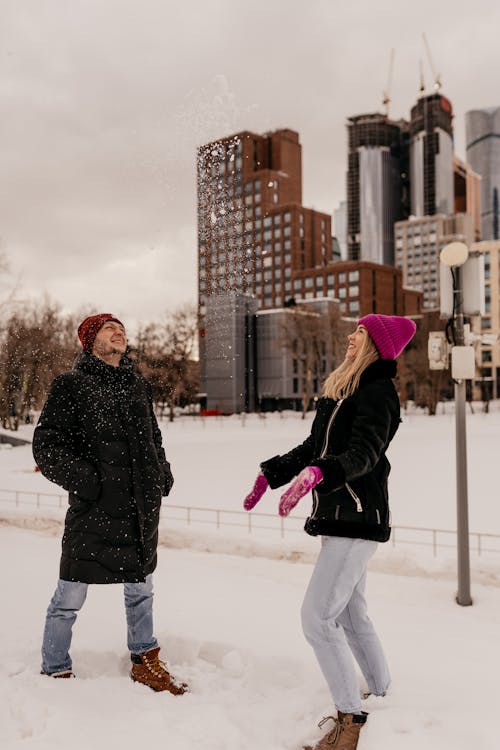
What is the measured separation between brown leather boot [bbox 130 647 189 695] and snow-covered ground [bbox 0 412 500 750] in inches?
2.6

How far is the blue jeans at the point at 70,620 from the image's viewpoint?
356 cm

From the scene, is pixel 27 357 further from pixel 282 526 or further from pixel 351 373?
pixel 351 373

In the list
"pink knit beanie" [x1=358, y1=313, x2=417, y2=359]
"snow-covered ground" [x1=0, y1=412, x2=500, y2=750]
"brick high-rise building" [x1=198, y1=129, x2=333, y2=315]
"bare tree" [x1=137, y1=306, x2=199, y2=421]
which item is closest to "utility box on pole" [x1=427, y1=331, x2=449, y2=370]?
"brick high-rise building" [x1=198, y1=129, x2=333, y2=315]

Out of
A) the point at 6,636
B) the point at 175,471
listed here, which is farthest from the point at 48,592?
the point at 175,471

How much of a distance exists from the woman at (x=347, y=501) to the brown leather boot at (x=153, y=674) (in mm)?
909

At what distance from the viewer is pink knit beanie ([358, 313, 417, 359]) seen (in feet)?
10.5

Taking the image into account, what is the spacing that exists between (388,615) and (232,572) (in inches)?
76.9

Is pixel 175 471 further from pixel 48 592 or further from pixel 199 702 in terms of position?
pixel 199 702

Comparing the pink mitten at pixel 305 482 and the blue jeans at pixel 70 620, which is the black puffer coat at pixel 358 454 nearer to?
the pink mitten at pixel 305 482

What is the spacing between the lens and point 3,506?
11336 mm

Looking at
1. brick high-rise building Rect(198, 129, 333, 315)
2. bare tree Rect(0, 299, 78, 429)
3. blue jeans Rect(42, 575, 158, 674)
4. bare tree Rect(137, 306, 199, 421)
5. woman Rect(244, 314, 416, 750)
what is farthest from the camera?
bare tree Rect(137, 306, 199, 421)

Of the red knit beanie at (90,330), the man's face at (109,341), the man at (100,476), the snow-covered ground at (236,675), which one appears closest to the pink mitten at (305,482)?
the man at (100,476)

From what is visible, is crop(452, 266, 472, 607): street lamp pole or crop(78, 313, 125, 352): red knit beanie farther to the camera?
crop(452, 266, 472, 607): street lamp pole

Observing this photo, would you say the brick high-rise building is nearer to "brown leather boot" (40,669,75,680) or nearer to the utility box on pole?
the utility box on pole
